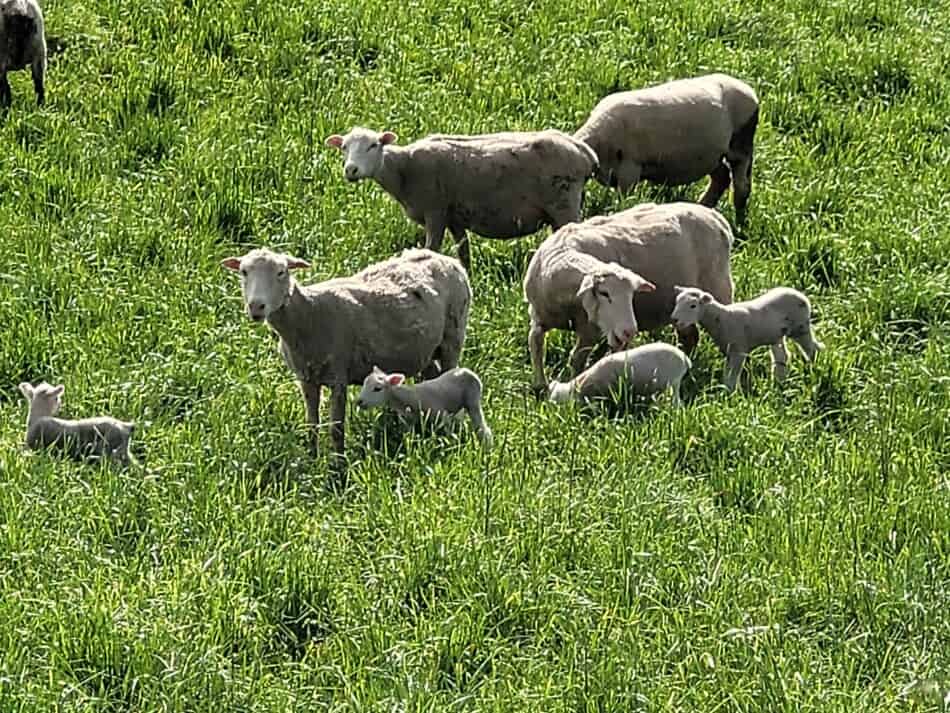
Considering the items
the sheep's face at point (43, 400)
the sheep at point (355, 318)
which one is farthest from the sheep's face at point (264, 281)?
the sheep's face at point (43, 400)

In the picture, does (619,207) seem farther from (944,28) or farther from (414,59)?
(944,28)

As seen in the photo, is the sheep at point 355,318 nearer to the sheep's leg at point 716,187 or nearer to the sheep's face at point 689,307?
the sheep's face at point 689,307

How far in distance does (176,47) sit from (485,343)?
5.33m

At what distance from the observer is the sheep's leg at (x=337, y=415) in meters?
8.02

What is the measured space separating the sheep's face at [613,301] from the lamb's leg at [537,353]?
0.53 metres

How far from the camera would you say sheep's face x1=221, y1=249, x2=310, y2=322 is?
7812 millimetres

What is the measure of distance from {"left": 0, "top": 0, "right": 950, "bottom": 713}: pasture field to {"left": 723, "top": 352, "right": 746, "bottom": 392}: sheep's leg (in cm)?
13

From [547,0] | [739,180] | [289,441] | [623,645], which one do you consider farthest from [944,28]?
[623,645]

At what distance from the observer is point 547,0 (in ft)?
49.1

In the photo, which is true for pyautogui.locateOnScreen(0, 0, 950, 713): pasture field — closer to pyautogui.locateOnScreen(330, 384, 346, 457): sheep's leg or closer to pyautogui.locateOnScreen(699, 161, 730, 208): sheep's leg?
pyautogui.locateOnScreen(330, 384, 346, 457): sheep's leg

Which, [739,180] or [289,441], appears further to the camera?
[739,180]

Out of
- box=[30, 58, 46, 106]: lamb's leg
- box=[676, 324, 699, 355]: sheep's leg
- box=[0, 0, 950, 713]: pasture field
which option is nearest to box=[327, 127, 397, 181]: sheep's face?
box=[0, 0, 950, 713]: pasture field

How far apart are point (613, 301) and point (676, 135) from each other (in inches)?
118

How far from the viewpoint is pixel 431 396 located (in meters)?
7.99
